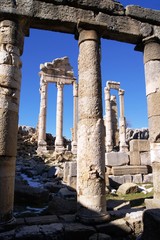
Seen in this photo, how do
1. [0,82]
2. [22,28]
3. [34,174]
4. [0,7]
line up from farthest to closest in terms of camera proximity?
[34,174], [22,28], [0,7], [0,82]

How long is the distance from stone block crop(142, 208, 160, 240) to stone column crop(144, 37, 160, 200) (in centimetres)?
221

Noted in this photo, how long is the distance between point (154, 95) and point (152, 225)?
12.3 feet

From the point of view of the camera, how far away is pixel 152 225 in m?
3.37

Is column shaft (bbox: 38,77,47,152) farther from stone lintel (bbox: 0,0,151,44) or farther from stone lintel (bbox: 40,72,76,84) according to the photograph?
stone lintel (bbox: 0,0,151,44)

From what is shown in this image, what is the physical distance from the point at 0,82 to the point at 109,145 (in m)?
20.7

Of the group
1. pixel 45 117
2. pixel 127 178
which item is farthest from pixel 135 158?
pixel 45 117

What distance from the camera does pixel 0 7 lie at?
17.5 ft

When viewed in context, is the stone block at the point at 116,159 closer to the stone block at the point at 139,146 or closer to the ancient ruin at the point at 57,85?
the stone block at the point at 139,146

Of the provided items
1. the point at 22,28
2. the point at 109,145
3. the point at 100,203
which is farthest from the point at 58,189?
the point at 109,145

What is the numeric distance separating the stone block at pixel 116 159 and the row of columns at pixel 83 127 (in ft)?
22.7

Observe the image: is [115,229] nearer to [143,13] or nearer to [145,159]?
[143,13]

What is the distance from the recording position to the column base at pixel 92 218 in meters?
4.57

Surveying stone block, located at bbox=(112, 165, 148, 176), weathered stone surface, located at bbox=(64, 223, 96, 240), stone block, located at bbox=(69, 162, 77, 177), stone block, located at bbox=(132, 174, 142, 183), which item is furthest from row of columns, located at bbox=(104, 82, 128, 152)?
weathered stone surface, located at bbox=(64, 223, 96, 240)

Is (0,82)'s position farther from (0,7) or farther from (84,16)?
(84,16)
